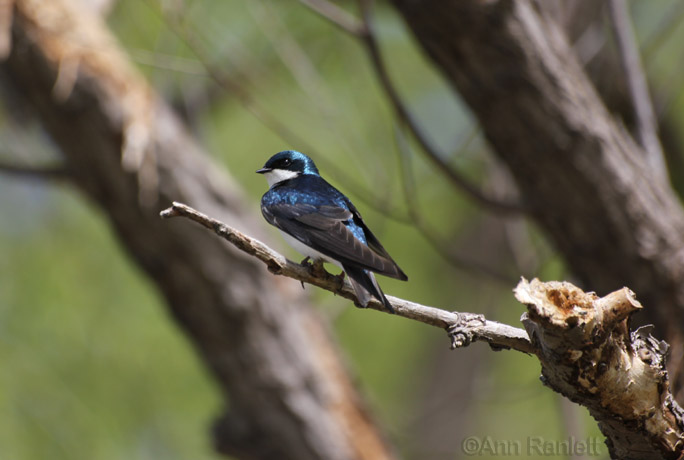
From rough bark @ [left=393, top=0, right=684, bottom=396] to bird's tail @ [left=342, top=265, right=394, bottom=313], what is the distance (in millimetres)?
1839

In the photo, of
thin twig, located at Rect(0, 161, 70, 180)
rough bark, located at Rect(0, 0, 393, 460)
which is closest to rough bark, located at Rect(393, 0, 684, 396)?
rough bark, located at Rect(0, 0, 393, 460)

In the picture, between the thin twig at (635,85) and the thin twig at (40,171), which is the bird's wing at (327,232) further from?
the thin twig at (40,171)

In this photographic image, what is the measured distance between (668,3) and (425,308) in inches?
241

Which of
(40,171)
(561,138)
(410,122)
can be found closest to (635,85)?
(561,138)

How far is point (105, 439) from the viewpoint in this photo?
7262 millimetres

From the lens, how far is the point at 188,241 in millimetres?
4758

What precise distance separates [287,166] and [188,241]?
80.4 inches

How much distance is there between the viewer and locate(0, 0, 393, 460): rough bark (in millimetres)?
4699

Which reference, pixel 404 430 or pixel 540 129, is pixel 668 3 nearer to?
pixel 540 129

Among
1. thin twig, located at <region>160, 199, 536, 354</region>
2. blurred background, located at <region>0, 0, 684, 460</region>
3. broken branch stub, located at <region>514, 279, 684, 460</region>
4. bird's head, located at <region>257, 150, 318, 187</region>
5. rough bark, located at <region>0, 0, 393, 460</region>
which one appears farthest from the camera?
blurred background, located at <region>0, 0, 684, 460</region>

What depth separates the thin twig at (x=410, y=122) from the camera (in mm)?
3855

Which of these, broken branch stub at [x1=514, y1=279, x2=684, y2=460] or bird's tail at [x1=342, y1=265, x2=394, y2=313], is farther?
bird's tail at [x1=342, y1=265, x2=394, y2=313]

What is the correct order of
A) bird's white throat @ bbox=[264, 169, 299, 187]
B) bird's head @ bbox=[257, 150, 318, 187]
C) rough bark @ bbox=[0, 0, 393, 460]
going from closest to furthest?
bird's head @ bbox=[257, 150, 318, 187] → bird's white throat @ bbox=[264, 169, 299, 187] → rough bark @ bbox=[0, 0, 393, 460]

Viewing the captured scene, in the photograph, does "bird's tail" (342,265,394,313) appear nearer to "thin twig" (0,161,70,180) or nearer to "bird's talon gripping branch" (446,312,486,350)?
"bird's talon gripping branch" (446,312,486,350)
